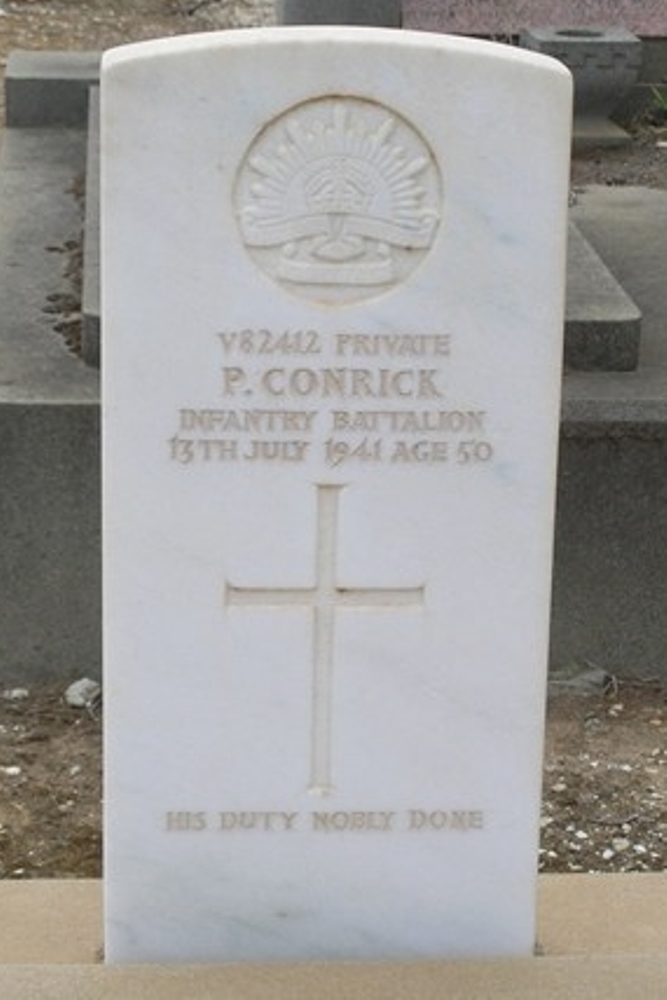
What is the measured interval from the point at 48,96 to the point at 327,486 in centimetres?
459

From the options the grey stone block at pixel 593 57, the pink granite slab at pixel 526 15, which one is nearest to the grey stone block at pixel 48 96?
the pink granite slab at pixel 526 15

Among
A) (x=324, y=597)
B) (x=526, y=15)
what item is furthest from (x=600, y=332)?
(x=526, y=15)

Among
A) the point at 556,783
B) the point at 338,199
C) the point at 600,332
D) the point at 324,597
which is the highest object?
the point at 338,199

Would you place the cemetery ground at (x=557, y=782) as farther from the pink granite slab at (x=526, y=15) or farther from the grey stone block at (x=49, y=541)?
the pink granite slab at (x=526, y=15)

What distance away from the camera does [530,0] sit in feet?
28.8

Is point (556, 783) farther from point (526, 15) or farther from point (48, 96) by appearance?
point (526, 15)

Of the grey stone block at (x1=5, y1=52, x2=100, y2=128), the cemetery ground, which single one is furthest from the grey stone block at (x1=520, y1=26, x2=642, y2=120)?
the cemetery ground

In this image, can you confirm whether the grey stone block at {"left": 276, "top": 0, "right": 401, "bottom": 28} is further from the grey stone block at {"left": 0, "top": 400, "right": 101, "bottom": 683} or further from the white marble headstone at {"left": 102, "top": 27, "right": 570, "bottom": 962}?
the white marble headstone at {"left": 102, "top": 27, "right": 570, "bottom": 962}

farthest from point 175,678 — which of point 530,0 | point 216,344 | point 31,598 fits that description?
point 530,0

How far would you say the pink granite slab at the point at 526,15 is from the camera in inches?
341

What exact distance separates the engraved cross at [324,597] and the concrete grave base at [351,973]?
0.37 meters

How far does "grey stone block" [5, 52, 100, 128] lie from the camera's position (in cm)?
738

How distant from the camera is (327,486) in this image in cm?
311

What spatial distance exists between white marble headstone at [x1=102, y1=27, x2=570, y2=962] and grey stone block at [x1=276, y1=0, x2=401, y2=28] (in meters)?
5.18
